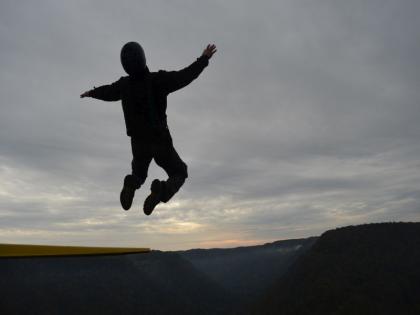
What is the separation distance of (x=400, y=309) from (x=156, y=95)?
199m

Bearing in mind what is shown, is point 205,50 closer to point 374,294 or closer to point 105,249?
point 105,249

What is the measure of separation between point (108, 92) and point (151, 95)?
998 millimetres

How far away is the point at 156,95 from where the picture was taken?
5535 mm

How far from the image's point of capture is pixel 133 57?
5254 millimetres

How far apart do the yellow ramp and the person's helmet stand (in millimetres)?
3084

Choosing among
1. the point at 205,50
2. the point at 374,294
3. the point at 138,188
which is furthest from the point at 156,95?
the point at 374,294

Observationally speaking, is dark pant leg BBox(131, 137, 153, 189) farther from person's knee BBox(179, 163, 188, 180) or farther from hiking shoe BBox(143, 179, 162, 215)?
person's knee BBox(179, 163, 188, 180)

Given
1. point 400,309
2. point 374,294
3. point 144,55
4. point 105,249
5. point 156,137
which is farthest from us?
point 374,294

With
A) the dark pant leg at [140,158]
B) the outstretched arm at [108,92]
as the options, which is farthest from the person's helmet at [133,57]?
the dark pant leg at [140,158]

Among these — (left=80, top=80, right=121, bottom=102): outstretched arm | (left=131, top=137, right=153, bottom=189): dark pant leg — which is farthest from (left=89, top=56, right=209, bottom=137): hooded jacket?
(left=80, top=80, right=121, bottom=102): outstretched arm

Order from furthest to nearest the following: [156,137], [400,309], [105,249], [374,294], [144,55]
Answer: [374,294] → [400,309] → [105,249] → [156,137] → [144,55]

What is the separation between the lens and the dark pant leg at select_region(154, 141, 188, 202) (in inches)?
225

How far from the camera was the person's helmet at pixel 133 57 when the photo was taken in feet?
17.1

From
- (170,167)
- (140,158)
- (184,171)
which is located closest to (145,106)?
(140,158)
